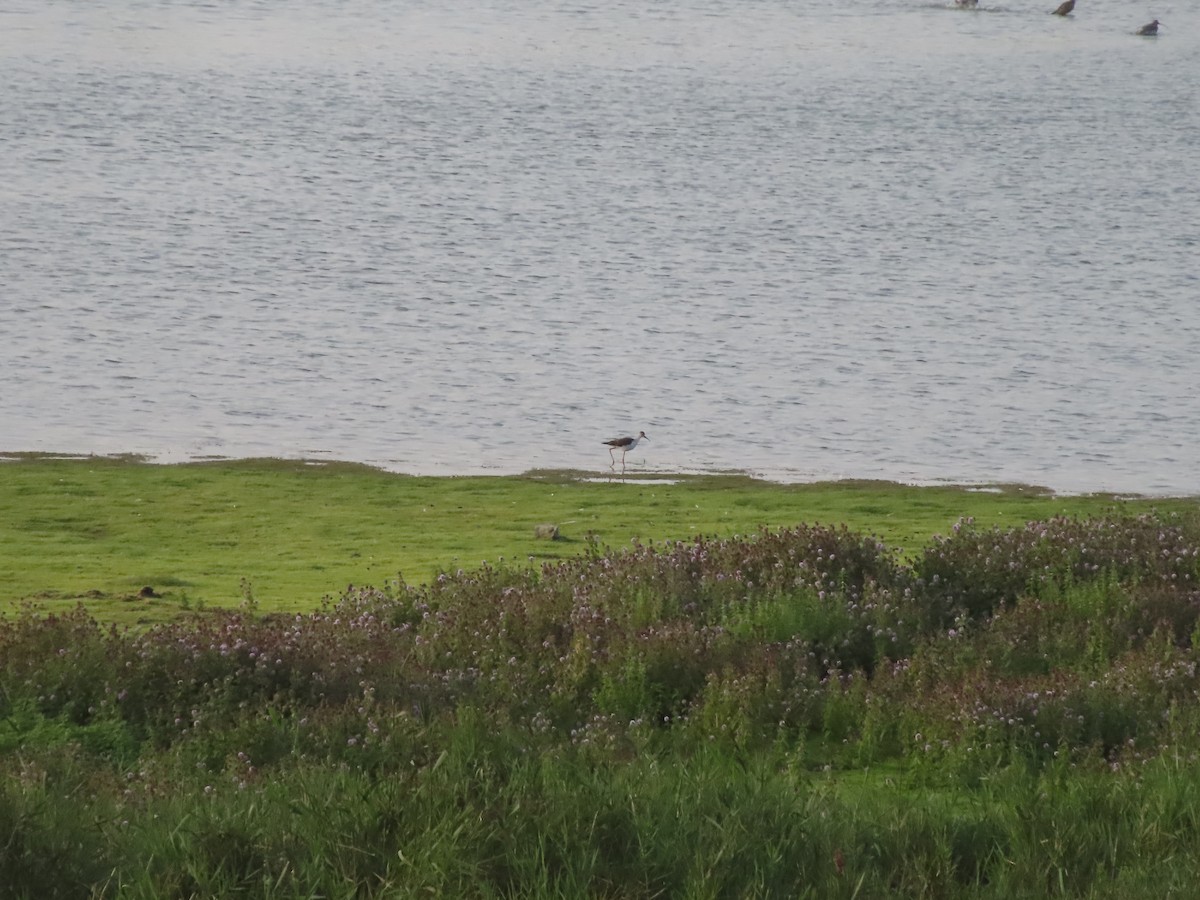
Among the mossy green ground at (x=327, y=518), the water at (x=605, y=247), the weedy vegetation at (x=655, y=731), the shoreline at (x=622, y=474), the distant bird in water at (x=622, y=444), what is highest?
the water at (x=605, y=247)

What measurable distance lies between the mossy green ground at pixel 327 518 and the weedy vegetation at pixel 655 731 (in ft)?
4.63

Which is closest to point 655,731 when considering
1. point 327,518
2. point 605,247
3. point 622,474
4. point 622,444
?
point 327,518

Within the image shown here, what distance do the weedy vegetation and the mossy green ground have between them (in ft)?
4.63

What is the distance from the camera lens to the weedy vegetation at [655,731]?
7.70m

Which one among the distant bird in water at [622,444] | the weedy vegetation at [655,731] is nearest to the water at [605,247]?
the distant bird in water at [622,444]

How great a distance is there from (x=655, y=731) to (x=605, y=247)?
126 ft

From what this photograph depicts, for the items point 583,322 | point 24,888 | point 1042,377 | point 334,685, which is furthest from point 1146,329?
point 24,888

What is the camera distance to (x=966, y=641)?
500 inches

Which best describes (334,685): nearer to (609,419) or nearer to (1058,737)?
(1058,737)

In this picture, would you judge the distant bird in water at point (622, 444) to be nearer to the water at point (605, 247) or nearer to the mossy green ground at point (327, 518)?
the water at point (605, 247)

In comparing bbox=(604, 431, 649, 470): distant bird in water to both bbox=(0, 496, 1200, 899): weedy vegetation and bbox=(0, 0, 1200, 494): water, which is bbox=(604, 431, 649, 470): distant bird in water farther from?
bbox=(0, 496, 1200, 899): weedy vegetation

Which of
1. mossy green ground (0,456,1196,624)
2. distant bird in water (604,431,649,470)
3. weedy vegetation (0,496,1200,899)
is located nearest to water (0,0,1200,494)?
distant bird in water (604,431,649,470)

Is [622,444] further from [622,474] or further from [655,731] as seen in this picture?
[655,731]

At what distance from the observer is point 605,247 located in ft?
160
